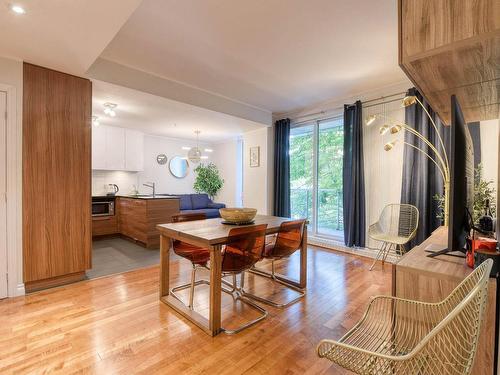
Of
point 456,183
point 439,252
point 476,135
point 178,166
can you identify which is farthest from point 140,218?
point 476,135

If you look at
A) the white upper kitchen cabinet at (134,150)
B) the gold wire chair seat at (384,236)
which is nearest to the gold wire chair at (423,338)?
the gold wire chair seat at (384,236)

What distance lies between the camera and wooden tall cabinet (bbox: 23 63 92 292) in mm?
2650

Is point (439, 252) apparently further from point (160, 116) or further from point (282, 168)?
point (160, 116)

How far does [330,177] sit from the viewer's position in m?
4.73

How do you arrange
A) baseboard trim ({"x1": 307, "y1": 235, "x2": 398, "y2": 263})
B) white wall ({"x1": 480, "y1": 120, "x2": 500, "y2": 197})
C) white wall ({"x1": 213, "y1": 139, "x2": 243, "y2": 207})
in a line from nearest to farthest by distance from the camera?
white wall ({"x1": 480, "y1": 120, "x2": 500, "y2": 197}), baseboard trim ({"x1": 307, "y1": 235, "x2": 398, "y2": 263}), white wall ({"x1": 213, "y1": 139, "x2": 243, "y2": 207})

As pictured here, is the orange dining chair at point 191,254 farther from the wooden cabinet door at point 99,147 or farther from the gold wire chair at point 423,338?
the wooden cabinet door at point 99,147

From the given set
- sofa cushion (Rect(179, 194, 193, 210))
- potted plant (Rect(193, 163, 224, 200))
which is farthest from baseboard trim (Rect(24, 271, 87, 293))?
potted plant (Rect(193, 163, 224, 200))

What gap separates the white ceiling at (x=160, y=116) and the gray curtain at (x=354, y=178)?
5.95ft

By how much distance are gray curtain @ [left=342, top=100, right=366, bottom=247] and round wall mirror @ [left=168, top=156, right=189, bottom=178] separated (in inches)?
176

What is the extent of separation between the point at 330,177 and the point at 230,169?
3.20 meters

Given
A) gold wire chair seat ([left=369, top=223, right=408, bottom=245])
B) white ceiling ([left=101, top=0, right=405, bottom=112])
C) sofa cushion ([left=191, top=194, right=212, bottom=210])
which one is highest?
white ceiling ([left=101, top=0, right=405, bottom=112])

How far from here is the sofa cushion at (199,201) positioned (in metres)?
6.54

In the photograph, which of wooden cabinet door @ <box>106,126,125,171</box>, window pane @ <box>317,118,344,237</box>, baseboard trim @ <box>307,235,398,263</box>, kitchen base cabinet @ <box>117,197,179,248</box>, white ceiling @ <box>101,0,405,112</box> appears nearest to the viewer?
white ceiling @ <box>101,0,405,112</box>

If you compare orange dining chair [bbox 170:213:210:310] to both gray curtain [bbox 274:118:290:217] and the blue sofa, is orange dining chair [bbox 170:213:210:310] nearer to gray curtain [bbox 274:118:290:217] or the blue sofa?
gray curtain [bbox 274:118:290:217]
